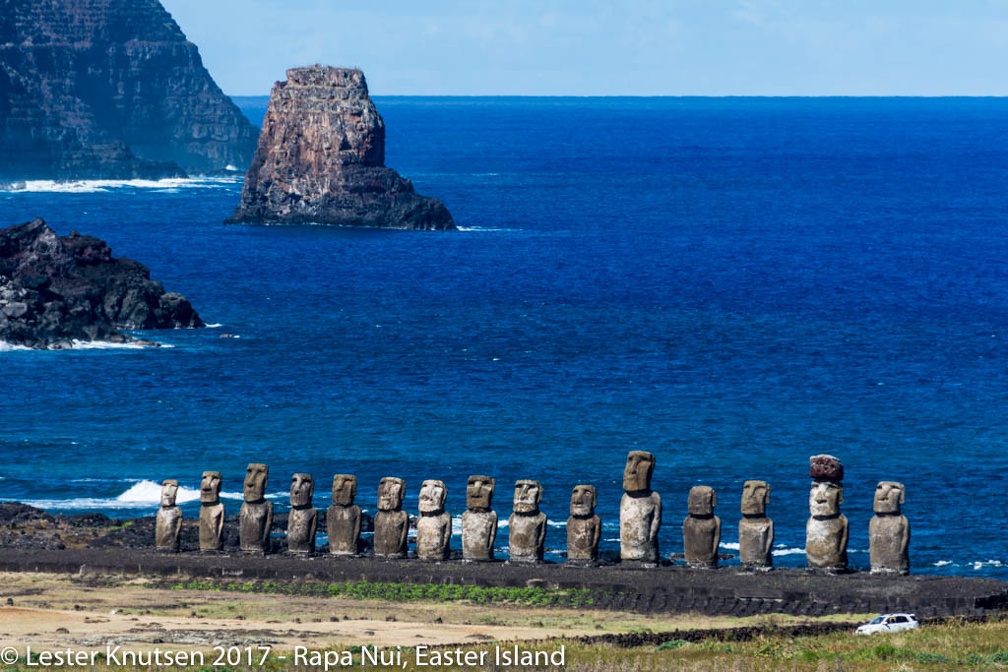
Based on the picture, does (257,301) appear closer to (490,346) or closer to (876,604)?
(490,346)

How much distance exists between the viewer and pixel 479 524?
50.8 m

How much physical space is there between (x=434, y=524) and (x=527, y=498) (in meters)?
2.29

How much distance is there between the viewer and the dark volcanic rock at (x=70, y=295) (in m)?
124

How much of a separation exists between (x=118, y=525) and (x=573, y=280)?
100927 millimetres

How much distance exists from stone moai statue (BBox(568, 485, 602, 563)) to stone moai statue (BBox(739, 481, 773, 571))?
346 cm

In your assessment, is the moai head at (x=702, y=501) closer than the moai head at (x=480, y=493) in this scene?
Yes

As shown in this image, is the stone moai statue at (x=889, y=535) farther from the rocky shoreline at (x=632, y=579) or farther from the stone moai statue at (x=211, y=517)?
the stone moai statue at (x=211, y=517)

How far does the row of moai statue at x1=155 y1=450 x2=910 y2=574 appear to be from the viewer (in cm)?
4841

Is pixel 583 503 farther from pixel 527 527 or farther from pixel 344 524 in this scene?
pixel 344 524

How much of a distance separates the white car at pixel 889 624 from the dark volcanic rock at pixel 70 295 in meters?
86.5

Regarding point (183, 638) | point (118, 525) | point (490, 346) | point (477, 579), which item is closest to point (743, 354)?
point (490, 346)

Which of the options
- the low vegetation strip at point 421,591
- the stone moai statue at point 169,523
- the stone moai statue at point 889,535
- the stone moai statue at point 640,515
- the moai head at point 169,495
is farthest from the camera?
the moai head at point 169,495

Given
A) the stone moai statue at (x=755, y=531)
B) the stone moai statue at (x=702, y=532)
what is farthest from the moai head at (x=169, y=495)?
the stone moai statue at (x=755, y=531)

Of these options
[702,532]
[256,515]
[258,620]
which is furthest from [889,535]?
[256,515]
